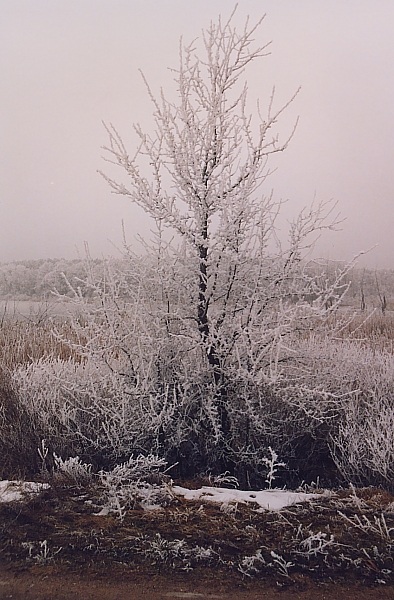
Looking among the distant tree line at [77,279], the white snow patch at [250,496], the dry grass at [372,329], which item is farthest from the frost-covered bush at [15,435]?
the dry grass at [372,329]

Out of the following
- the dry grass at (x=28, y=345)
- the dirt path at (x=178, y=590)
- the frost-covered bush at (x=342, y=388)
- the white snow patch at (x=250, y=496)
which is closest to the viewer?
the dirt path at (x=178, y=590)

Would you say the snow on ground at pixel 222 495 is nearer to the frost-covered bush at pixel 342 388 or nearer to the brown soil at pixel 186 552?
the brown soil at pixel 186 552

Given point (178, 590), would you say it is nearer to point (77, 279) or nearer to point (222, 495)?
point (222, 495)

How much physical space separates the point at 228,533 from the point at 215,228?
1641 millimetres

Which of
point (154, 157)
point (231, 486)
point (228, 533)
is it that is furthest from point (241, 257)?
point (228, 533)

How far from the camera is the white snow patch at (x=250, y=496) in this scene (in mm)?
2781

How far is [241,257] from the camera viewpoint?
137 inches

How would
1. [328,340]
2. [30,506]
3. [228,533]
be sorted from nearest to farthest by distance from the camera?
[228,533] → [30,506] → [328,340]

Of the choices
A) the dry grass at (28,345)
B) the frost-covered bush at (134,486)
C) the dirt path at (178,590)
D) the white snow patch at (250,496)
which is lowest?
the dirt path at (178,590)

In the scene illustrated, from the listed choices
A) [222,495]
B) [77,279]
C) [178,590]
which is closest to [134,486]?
[222,495]

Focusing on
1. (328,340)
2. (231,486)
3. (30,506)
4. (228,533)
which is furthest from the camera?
(328,340)

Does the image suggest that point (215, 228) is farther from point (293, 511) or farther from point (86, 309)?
point (293, 511)

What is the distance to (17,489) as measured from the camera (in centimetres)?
292

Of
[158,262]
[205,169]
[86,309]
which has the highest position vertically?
[205,169]
